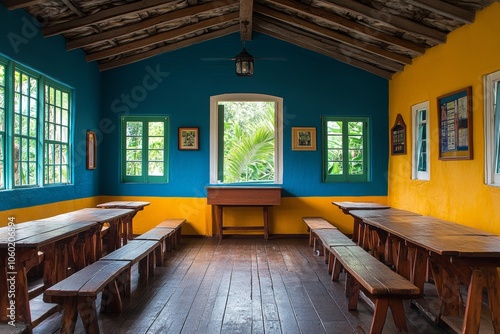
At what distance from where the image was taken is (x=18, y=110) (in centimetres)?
496

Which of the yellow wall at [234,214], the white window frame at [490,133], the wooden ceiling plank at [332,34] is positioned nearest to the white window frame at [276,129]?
the yellow wall at [234,214]

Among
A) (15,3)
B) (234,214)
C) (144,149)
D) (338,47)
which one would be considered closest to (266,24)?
(338,47)

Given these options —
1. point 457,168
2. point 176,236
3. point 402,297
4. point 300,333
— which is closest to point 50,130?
point 176,236

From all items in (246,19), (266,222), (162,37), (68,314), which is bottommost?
(68,314)

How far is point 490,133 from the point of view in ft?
14.5

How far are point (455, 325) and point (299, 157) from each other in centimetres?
471

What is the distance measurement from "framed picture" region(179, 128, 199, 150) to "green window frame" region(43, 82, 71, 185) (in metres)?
1.93

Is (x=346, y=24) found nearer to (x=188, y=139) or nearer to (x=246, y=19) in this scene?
(x=246, y=19)

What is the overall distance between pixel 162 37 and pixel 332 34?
270 centimetres

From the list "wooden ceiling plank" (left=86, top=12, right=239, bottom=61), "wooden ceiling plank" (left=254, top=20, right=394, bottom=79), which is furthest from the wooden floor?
"wooden ceiling plank" (left=254, top=20, right=394, bottom=79)

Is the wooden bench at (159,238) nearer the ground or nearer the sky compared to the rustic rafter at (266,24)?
nearer the ground

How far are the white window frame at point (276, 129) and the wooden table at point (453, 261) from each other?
3.33 meters

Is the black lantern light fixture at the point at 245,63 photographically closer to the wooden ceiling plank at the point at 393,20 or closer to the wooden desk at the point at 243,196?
the wooden ceiling plank at the point at 393,20

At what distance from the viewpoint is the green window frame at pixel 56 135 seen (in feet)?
18.7
